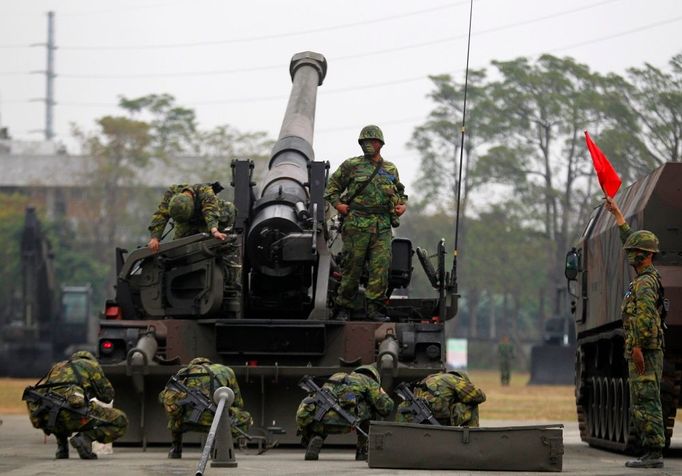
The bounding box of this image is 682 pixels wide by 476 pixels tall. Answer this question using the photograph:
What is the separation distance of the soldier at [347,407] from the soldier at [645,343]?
2.16 metres

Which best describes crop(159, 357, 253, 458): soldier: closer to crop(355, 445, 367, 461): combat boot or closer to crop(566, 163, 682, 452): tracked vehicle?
crop(355, 445, 367, 461): combat boot

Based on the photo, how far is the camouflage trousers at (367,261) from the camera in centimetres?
1780

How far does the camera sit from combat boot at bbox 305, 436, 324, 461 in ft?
50.6

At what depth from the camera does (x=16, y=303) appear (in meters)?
60.5

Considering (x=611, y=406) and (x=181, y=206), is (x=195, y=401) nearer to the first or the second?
(x=181, y=206)

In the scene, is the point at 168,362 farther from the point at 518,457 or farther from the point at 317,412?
the point at 518,457

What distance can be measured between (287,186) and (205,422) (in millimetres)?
4101

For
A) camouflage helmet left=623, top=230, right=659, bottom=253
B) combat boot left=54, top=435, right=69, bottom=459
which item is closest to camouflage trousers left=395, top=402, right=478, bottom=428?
camouflage helmet left=623, top=230, right=659, bottom=253

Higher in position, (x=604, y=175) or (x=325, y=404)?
(x=604, y=175)

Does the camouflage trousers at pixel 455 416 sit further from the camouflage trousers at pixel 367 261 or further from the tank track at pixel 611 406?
the camouflage trousers at pixel 367 261

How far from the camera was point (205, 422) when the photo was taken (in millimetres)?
15180

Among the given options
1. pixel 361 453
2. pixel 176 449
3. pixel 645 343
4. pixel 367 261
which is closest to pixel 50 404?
pixel 176 449

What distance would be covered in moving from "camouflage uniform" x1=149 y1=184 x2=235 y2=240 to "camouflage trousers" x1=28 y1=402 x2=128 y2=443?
2523mm

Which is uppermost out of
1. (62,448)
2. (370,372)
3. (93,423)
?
(370,372)
